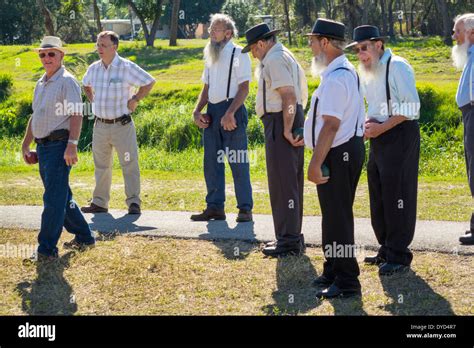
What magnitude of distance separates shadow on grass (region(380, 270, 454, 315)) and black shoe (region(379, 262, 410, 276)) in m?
0.05

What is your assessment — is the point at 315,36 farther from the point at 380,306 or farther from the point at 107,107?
the point at 107,107

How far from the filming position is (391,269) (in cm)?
705

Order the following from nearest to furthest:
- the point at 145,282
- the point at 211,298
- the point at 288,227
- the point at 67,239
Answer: the point at 211,298 < the point at 145,282 < the point at 288,227 < the point at 67,239

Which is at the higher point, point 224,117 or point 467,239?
point 224,117

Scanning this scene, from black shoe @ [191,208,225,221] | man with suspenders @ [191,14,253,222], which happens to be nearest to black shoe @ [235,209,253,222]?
man with suspenders @ [191,14,253,222]

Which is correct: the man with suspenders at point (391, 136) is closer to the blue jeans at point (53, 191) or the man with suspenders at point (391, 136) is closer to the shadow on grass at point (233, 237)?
the shadow on grass at point (233, 237)

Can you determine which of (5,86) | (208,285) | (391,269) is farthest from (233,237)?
(5,86)

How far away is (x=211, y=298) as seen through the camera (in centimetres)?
673

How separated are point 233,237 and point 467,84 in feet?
8.86

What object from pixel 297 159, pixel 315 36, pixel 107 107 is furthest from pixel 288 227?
pixel 107 107

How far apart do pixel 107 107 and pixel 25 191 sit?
300 centimetres

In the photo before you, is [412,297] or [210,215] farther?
[210,215]

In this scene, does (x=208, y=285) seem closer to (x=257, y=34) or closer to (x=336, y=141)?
(x=336, y=141)

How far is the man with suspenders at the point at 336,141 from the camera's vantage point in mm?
6066
